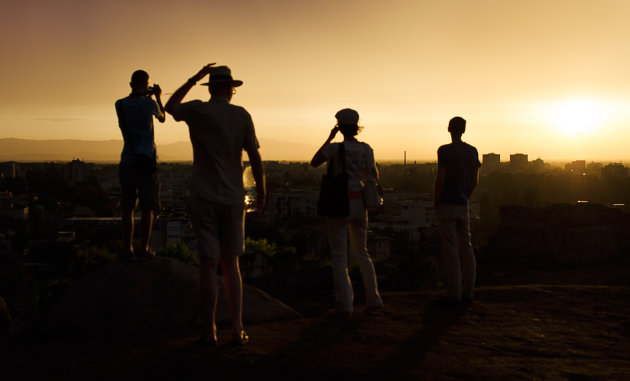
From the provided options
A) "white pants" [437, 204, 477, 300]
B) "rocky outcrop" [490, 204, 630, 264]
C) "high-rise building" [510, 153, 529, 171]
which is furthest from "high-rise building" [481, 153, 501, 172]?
"white pants" [437, 204, 477, 300]

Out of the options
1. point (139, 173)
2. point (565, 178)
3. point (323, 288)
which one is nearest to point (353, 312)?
point (139, 173)

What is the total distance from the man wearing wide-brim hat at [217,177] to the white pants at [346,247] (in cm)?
121

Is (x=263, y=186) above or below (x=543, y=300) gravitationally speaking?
above

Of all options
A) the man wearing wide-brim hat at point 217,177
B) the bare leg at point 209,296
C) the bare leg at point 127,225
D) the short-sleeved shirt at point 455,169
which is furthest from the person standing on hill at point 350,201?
the bare leg at point 127,225

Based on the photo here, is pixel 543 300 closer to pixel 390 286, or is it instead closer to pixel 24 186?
pixel 390 286

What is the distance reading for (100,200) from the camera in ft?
329

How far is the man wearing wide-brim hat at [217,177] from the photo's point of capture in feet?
14.3

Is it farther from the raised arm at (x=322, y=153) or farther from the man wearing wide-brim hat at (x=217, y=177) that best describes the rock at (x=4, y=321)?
the raised arm at (x=322, y=153)

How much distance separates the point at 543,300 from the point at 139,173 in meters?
4.85

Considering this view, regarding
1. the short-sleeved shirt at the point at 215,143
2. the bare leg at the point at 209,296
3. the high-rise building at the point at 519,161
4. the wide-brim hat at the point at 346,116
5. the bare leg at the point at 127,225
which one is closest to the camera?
the short-sleeved shirt at the point at 215,143

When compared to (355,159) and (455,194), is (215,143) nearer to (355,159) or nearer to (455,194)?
(355,159)

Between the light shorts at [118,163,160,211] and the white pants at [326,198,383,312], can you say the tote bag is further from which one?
the light shorts at [118,163,160,211]

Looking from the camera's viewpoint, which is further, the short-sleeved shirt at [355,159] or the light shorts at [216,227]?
the short-sleeved shirt at [355,159]

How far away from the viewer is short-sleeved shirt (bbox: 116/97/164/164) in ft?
18.5
